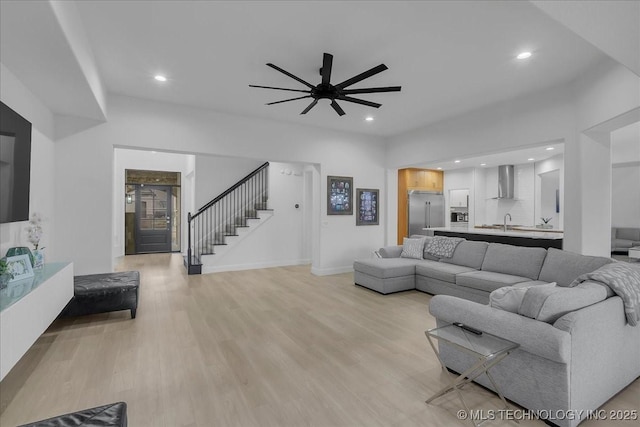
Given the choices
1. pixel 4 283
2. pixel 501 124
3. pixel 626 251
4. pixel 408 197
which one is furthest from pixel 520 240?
pixel 4 283

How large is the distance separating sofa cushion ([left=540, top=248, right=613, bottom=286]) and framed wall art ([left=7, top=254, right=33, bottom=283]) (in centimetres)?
542

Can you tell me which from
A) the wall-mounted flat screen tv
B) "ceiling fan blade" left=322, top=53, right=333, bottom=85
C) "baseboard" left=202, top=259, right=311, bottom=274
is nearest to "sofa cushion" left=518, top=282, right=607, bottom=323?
"ceiling fan blade" left=322, top=53, right=333, bottom=85

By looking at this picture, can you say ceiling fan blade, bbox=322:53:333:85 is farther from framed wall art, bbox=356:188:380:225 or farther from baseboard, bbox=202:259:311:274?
baseboard, bbox=202:259:311:274

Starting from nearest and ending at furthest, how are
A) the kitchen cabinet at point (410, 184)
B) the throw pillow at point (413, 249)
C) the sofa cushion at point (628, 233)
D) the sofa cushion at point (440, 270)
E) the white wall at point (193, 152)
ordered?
the white wall at point (193, 152), the sofa cushion at point (440, 270), the throw pillow at point (413, 249), the sofa cushion at point (628, 233), the kitchen cabinet at point (410, 184)

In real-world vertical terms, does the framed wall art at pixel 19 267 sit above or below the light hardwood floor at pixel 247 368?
above

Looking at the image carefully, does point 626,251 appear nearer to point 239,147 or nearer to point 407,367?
point 407,367

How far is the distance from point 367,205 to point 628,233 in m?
6.46

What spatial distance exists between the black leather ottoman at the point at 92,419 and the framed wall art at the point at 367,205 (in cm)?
575

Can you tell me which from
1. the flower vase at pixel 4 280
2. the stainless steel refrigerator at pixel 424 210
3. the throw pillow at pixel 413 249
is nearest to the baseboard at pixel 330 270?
the throw pillow at pixel 413 249

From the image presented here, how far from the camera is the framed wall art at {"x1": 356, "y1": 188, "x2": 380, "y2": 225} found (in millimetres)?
6805

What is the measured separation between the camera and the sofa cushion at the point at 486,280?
3.82 metres

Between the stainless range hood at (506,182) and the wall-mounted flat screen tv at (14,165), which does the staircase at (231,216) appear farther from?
the stainless range hood at (506,182)

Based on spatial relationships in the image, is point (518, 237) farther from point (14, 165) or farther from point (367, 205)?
point (14, 165)

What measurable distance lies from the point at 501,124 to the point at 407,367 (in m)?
4.19
